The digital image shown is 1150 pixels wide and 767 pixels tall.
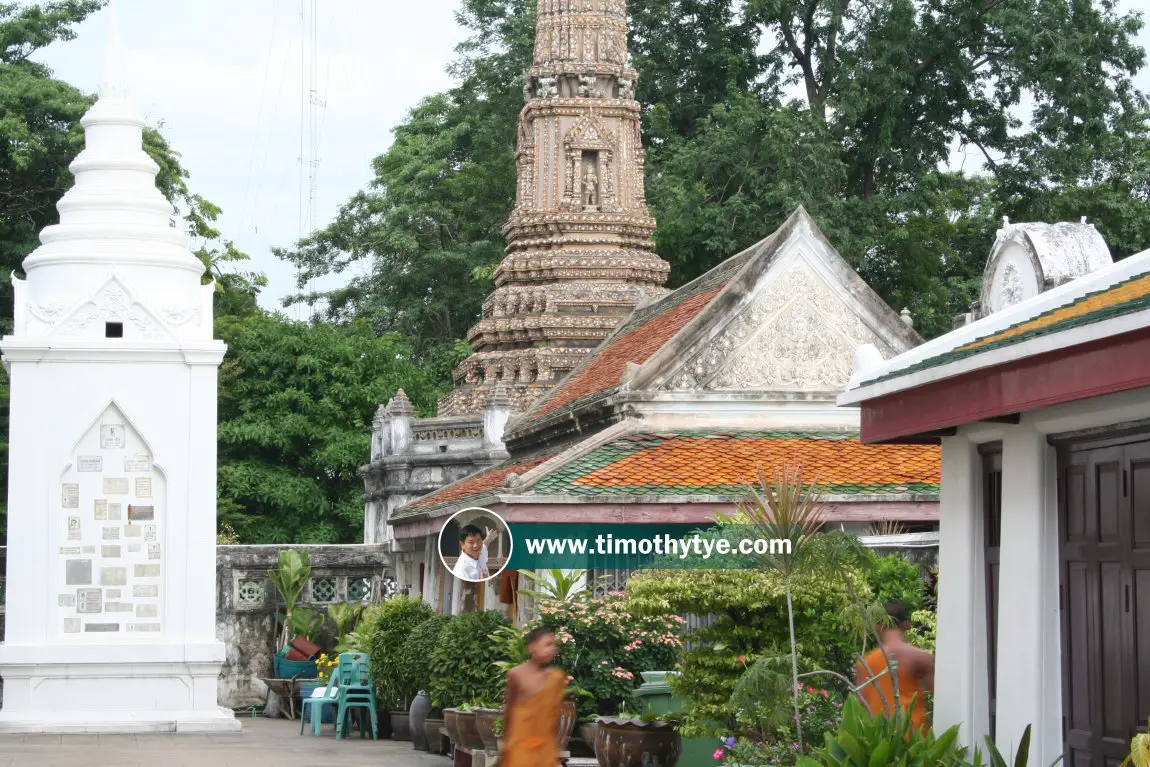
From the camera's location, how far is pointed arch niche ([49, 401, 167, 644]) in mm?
19203

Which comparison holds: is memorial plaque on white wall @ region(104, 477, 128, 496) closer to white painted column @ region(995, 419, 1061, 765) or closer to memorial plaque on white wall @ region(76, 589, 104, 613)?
memorial plaque on white wall @ region(76, 589, 104, 613)

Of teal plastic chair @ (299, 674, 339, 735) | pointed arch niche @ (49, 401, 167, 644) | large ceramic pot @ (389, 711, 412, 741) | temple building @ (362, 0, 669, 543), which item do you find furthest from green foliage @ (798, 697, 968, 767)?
temple building @ (362, 0, 669, 543)

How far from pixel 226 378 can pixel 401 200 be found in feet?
32.4

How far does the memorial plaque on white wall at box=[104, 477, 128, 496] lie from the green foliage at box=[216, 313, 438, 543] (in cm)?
1651

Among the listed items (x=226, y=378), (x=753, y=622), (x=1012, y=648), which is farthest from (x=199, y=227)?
(x=1012, y=648)

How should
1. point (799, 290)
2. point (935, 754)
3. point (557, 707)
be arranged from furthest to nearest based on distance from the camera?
point (799, 290)
point (557, 707)
point (935, 754)

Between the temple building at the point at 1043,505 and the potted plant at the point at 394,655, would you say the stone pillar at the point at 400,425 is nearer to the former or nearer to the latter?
the potted plant at the point at 394,655

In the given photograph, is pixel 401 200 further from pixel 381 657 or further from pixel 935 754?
pixel 935 754

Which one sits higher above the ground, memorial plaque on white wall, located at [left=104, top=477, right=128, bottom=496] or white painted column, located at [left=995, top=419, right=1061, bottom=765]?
memorial plaque on white wall, located at [left=104, top=477, right=128, bottom=496]

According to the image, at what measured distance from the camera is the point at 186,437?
1975 cm

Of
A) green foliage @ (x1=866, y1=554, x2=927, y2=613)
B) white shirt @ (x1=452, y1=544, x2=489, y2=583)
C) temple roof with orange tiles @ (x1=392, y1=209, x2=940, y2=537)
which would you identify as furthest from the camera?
white shirt @ (x1=452, y1=544, x2=489, y2=583)

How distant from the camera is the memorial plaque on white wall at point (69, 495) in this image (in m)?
19.3

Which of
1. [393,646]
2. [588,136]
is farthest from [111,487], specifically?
[588,136]

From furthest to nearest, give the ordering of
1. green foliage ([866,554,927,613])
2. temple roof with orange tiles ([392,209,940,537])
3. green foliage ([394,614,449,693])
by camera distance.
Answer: green foliage ([394,614,449,693]) < temple roof with orange tiles ([392,209,940,537]) < green foliage ([866,554,927,613])
